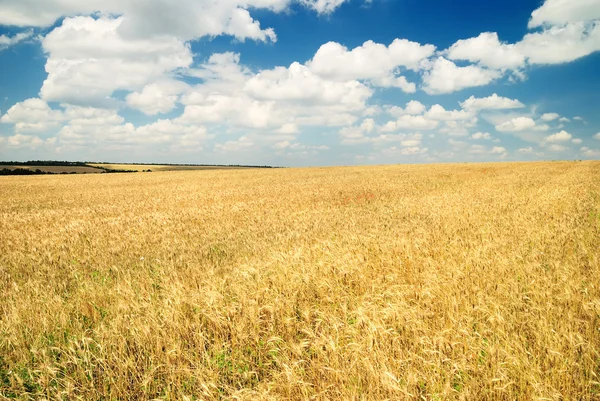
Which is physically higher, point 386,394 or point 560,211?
point 560,211

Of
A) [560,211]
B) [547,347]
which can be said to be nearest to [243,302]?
[547,347]

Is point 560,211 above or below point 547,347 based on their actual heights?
above

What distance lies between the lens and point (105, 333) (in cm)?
360

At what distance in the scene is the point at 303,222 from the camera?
10828mm

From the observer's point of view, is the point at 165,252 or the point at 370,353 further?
the point at 165,252

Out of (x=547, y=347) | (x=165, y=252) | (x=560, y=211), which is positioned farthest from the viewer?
(x=560, y=211)

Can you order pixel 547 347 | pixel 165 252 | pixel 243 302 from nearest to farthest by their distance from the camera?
pixel 547 347
pixel 243 302
pixel 165 252

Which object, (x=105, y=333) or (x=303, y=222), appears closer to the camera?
(x=105, y=333)

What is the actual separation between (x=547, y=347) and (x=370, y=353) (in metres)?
1.62

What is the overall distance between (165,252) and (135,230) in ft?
11.7

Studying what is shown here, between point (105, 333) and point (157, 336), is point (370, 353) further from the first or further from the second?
point (105, 333)

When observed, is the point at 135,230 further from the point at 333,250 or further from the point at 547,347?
the point at 547,347

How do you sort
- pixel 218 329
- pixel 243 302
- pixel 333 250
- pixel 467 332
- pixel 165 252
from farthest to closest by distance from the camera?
pixel 165 252, pixel 333 250, pixel 243 302, pixel 218 329, pixel 467 332

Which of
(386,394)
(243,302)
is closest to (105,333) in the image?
(243,302)
